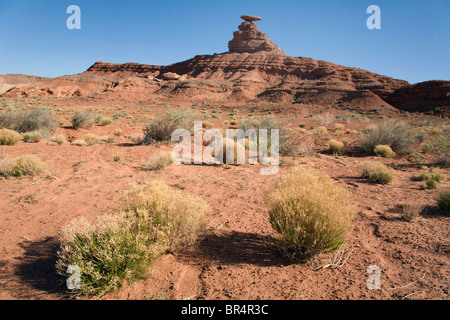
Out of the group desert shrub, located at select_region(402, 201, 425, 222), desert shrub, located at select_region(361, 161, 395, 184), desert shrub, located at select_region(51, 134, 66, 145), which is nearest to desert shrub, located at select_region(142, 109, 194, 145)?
desert shrub, located at select_region(51, 134, 66, 145)

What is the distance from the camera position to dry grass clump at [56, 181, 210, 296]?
2531 mm

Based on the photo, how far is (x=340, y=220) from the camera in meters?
2.87

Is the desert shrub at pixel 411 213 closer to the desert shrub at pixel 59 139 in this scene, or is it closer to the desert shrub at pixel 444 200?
the desert shrub at pixel 444 200

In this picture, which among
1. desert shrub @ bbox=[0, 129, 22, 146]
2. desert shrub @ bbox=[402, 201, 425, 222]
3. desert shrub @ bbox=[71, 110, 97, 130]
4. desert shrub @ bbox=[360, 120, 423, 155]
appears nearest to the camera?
desert shrub @ bbox=[402, 201, 425, 222]

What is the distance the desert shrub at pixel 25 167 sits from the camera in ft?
21.2

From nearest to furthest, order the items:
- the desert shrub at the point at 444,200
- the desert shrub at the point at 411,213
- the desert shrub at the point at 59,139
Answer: the desert shrub at the point at 411,213, the desert shrub at the point at 444,200, the desert shrub at the point at 59,139

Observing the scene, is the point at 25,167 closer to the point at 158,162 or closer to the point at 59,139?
the point at 158,162

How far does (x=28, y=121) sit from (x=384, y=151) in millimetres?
17591

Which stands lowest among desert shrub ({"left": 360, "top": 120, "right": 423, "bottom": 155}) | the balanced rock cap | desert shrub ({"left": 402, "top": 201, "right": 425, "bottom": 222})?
desert shrub ({"left": 402, "top": 201, "right": 425, "bottom": 222})

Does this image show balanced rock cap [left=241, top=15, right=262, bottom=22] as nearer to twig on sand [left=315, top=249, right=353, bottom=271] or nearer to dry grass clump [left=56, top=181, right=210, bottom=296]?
dry grass clump [left=56, top=181, right=210, bottom=296]

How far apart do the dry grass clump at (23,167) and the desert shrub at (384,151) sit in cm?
1243

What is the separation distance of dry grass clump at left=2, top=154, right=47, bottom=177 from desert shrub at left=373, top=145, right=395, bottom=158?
40.8 feet

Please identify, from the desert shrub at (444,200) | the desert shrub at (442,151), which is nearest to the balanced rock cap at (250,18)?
the desert shrub at (442,151)
